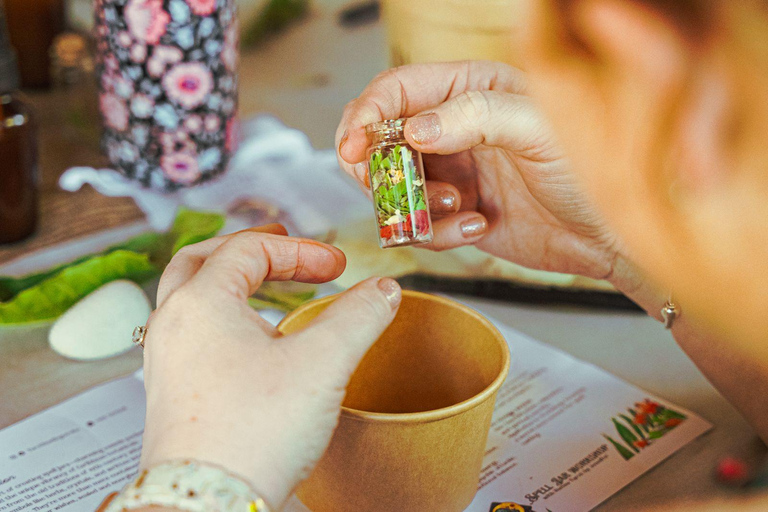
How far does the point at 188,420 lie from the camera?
0.36m

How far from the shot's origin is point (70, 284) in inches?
29.0

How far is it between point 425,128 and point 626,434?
31cm

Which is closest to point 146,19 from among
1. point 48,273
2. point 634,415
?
point 48,273

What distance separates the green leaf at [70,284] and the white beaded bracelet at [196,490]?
43 centimetres

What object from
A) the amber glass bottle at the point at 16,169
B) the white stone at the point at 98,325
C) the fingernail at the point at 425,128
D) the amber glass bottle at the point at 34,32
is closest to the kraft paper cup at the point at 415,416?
the fingernail at the point at 425,128

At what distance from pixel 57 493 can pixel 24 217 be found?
43 centimetres

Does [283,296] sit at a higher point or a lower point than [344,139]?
lower

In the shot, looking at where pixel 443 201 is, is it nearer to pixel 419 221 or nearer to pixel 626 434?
pixel 419 221

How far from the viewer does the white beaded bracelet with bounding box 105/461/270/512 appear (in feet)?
1.13

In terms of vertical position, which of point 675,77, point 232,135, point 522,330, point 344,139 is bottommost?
point 522,330

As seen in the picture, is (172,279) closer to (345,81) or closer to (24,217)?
(24,217)

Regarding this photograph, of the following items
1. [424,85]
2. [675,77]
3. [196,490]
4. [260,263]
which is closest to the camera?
[675,77]

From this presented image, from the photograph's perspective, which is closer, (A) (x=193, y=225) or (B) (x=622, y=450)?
(B) (x=622, y=450)

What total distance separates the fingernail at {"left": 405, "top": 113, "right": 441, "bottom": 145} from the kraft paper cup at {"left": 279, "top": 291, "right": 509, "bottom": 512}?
12 centimetres
